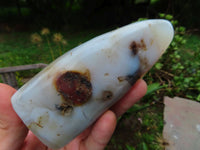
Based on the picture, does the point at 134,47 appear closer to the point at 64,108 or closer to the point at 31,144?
the point at 64,108

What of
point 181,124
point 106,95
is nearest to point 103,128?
point 106,95

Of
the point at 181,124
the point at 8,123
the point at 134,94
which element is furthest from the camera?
the point at 181,124

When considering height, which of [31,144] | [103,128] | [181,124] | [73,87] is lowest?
[181,124]

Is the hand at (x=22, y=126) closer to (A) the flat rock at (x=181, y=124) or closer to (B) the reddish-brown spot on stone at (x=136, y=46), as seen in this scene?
(B) the reddish-brown spot on stone at (x=136, y=46)

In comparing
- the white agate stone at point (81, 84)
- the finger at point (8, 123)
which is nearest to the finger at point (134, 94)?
the white agate stone at point (81, 84)

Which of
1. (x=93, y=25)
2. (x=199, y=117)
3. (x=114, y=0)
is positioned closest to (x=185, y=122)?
(x=199, y=117)

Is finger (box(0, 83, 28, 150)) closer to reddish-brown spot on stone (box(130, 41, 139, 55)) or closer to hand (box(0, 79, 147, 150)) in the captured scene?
hand (box(0, 79, 147, 150))
